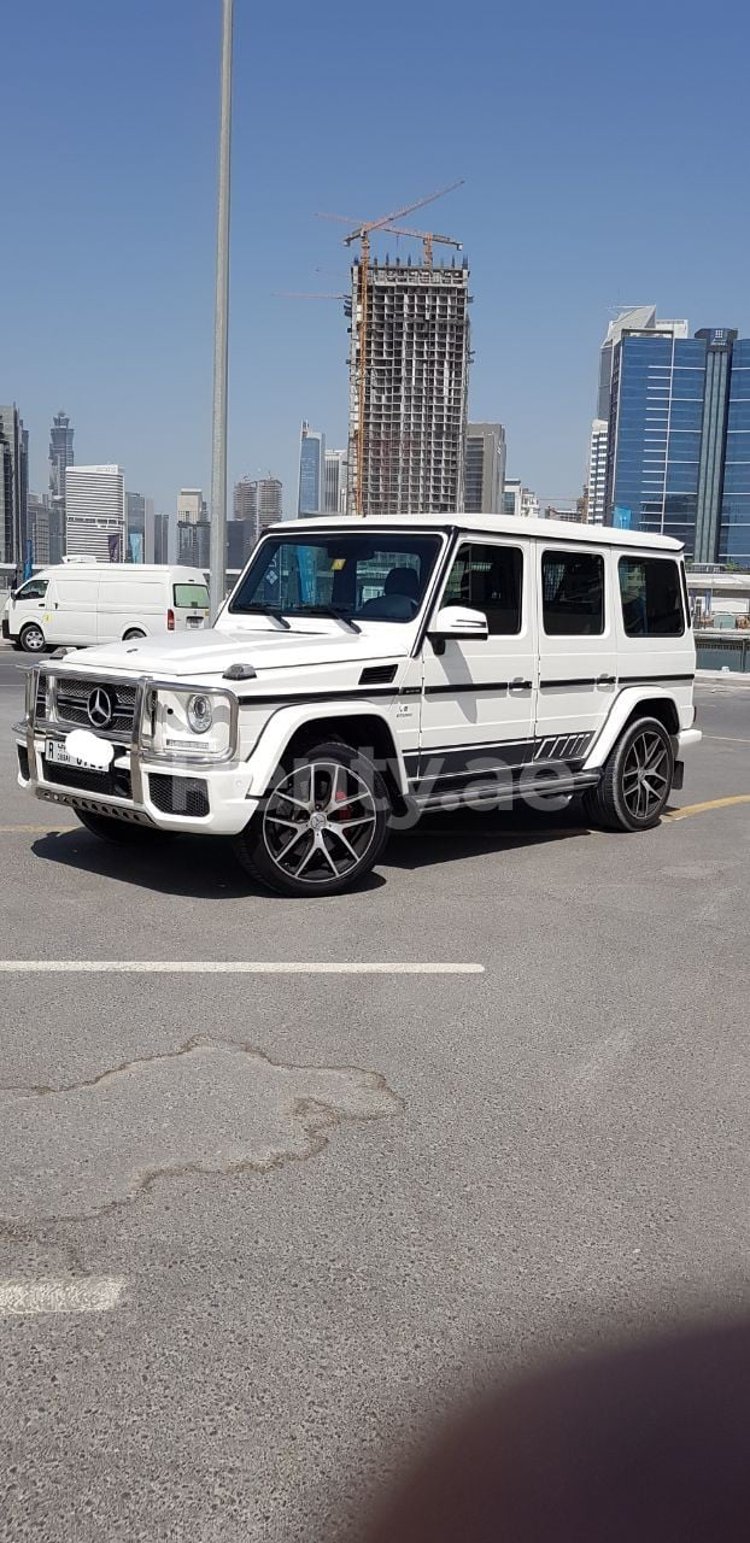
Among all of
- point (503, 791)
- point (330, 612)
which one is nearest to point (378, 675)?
point (330, 612)

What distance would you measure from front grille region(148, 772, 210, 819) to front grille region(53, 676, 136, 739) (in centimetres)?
32

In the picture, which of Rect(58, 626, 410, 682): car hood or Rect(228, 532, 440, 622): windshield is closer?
Rect(58, 626, 410, 682): car hood

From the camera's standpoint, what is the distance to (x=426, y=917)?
6.24 metres

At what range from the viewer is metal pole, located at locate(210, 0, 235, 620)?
1459 cm

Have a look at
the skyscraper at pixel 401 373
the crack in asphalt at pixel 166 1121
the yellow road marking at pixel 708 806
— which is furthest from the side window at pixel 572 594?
the skyscraper at pixel 401 373

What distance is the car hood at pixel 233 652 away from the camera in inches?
243

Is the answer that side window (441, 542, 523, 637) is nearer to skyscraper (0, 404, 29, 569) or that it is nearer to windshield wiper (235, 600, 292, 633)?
windshield wiper (235, 600, 292, 633)

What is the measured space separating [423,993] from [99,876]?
8.06ft

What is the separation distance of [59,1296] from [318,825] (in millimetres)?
3737

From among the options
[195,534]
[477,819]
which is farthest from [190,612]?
[195,534]

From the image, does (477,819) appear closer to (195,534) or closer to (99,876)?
(99,876)

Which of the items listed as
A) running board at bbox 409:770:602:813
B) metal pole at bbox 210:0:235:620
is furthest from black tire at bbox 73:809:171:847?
metal pole at bbox 210:0:235:620

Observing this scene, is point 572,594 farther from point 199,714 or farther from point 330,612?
point 199,714

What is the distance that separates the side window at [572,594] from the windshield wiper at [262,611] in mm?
1574
